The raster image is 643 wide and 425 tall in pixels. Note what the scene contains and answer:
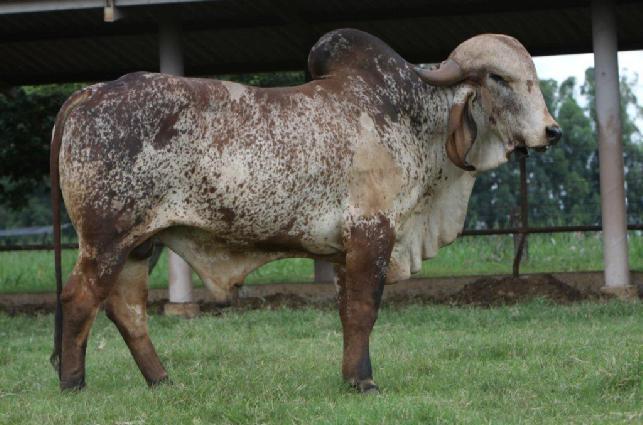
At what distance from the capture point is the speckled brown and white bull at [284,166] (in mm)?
5492

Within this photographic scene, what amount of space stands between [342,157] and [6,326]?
208 inches

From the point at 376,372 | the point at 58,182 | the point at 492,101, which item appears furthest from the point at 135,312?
the point at 492,101

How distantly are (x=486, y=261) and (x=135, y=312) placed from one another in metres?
10.1

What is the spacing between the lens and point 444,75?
19.5 feet

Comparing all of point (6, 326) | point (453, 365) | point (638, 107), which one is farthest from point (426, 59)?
point (638, 107)

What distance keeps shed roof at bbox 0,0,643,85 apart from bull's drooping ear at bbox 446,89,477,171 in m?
4.41

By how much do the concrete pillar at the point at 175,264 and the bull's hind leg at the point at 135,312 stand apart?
444 cm

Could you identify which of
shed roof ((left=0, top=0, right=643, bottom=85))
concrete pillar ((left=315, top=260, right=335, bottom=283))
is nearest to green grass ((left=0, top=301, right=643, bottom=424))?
concrete pillar ((left=315, top=260, right=335, bottom=283))

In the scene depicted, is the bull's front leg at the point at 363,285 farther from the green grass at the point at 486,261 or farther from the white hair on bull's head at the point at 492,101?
the green grass at the point at 486,261

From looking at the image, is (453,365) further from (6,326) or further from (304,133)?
(6,326)

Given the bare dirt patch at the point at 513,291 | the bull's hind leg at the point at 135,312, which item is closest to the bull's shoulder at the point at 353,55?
the bull's hind leg at the point at 135,312

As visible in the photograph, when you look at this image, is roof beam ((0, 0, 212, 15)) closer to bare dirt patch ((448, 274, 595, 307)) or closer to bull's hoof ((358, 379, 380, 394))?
bare dirt patch ((448, 274, 595, 307))

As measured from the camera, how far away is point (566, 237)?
16141mm

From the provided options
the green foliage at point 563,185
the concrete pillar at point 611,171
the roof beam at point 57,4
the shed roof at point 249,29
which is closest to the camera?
the roof beam at point 57,4
